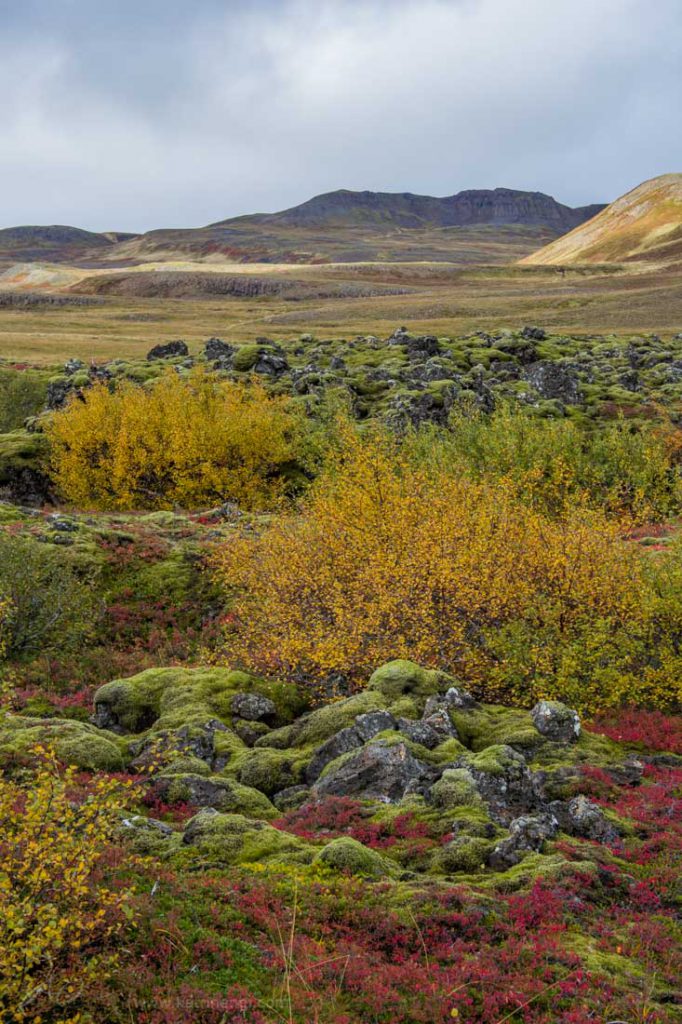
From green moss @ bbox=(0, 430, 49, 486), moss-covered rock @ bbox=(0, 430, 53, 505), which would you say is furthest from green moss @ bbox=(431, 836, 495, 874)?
green moss @ bbox=(0, 430, 49, 486)

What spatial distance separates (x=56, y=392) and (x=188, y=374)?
13596 mm

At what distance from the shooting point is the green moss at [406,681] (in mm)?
20875

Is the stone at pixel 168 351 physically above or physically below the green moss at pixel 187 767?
above

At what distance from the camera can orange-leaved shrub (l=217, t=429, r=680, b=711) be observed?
2286 cm

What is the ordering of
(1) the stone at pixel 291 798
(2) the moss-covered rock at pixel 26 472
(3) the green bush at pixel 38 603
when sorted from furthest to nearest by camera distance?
(2) the moss-covered rock at pixel 26 472
(3) the green bush at pixel 38 603
(1) the stone at pixel 291 798

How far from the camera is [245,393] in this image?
6406 cm

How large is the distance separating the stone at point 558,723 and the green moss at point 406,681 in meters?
3.25

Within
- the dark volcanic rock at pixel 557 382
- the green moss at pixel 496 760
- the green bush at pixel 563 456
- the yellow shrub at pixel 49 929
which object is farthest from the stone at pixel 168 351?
the yellow shrub at pixel 49 929

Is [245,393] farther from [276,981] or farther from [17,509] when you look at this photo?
[276,981]

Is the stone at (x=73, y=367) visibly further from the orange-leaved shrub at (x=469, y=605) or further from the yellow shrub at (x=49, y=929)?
the yellow shrub at (x=49, y=929)

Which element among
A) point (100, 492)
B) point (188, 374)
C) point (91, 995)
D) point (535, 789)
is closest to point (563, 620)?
point (535, 789)

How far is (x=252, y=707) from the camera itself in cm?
2208

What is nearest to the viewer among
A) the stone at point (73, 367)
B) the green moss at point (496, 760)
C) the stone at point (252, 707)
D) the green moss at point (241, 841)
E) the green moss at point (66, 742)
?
the green moss at point (241, 841)

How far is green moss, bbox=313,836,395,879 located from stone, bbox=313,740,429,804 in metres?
2.94
